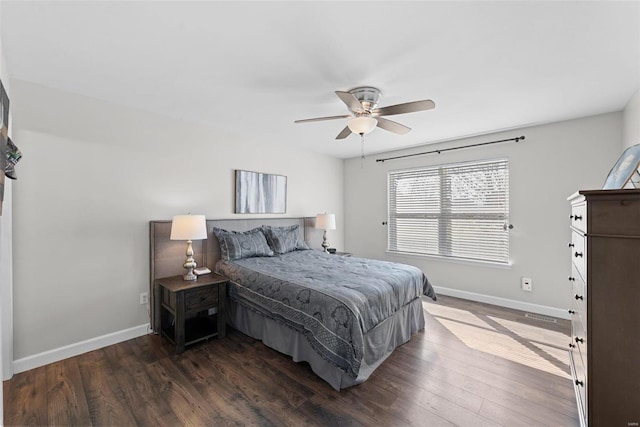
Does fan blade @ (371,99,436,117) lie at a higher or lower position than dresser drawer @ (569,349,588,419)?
higher

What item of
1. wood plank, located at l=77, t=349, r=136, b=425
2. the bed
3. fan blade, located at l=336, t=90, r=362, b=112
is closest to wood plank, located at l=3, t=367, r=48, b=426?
wood plank, located at l=77, t=349, r=136, b=425

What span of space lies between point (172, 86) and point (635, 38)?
3.37 meters

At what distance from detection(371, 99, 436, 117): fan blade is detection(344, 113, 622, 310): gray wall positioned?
2.26 metres

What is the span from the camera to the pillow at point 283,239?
Answer: 3817 millimetres

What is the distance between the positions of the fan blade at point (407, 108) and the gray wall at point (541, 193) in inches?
89.0

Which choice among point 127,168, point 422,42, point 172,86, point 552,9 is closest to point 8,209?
point 127,168

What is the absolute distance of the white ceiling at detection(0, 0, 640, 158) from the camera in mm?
1509

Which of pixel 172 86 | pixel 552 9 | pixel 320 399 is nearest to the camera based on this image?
pixel 552 9

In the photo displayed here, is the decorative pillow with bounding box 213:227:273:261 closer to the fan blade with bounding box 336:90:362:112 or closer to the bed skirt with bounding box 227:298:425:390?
the bed skirt with bounding box 227:298:425:390

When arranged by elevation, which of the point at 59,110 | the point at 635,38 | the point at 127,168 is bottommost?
the point at 127,168

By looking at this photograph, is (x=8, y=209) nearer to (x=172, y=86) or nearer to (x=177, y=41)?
(x=172, y=86)

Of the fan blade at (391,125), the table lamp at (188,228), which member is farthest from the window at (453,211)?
the table lamp at (188,228)

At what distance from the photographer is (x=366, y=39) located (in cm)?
173

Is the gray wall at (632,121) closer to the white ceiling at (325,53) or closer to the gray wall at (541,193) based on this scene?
the white ceiling at (325,53)
